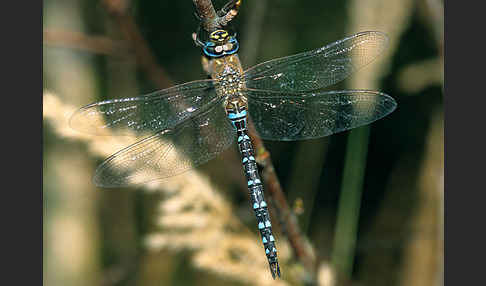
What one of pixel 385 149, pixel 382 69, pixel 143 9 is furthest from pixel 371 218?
pixel 143 9

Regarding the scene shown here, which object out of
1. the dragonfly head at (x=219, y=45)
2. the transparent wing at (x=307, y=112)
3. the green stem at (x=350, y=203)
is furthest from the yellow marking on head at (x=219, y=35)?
the green stem at (x=350, y=203)

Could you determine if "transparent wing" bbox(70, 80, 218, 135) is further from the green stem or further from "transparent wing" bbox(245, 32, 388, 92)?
the green stem

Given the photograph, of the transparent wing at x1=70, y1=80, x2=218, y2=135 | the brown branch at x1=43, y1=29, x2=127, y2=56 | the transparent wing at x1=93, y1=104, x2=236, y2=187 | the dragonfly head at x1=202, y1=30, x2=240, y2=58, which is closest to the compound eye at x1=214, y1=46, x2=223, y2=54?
the dragonfly head at x1=202, y1=30, x2=240, y2=58

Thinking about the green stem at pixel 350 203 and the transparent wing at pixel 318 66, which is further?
the green stem at pixel 350 203

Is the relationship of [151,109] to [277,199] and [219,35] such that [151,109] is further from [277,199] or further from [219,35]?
[277,199]

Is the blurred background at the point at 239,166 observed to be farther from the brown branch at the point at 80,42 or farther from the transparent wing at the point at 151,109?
the transparent wing at the point at 151,109

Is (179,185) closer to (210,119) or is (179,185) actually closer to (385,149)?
(210,119)

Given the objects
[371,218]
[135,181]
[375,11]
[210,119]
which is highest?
[375,11]
